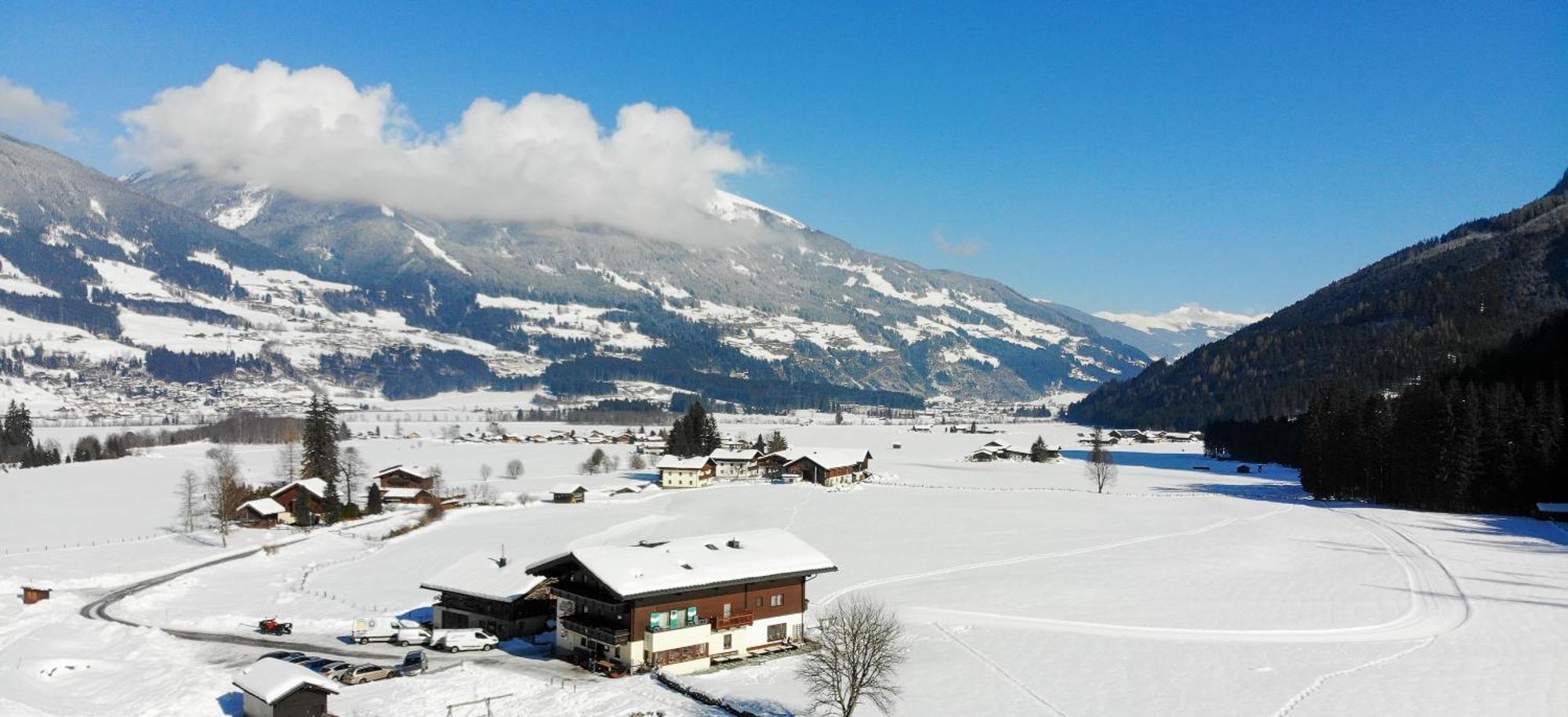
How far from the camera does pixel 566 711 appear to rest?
32469 millimetres

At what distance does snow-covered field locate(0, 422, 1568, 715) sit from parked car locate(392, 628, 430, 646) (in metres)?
A: 1.15

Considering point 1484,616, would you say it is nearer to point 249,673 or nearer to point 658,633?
point 658,633

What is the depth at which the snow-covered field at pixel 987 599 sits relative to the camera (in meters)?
34.1

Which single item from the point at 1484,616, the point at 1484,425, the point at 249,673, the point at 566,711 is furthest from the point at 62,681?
the point at 1484,425

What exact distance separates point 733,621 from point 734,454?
8914 centimetres

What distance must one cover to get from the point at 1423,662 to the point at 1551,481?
5519 centimetres

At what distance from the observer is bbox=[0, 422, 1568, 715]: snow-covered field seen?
→ 3406 cm

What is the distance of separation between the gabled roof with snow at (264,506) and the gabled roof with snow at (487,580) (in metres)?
54.1

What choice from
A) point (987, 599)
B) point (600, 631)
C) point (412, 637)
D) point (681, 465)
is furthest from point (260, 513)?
point (987, 599)

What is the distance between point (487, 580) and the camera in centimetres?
4712

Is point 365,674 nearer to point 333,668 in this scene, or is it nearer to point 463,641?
point 333,668

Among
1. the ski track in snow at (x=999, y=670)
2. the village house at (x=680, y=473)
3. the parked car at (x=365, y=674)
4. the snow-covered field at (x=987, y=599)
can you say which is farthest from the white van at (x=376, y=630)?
the village house at (x=680, y=473)

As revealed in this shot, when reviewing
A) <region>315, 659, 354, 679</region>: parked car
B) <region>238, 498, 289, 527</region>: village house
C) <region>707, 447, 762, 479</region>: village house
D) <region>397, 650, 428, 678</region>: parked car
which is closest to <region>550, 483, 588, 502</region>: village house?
<region>238, 498, 289, 527</region>: village house

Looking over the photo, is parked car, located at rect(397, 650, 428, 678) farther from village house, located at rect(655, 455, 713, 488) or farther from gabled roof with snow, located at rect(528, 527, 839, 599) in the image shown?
village house, located at rect(655, 455, 713, 488)
